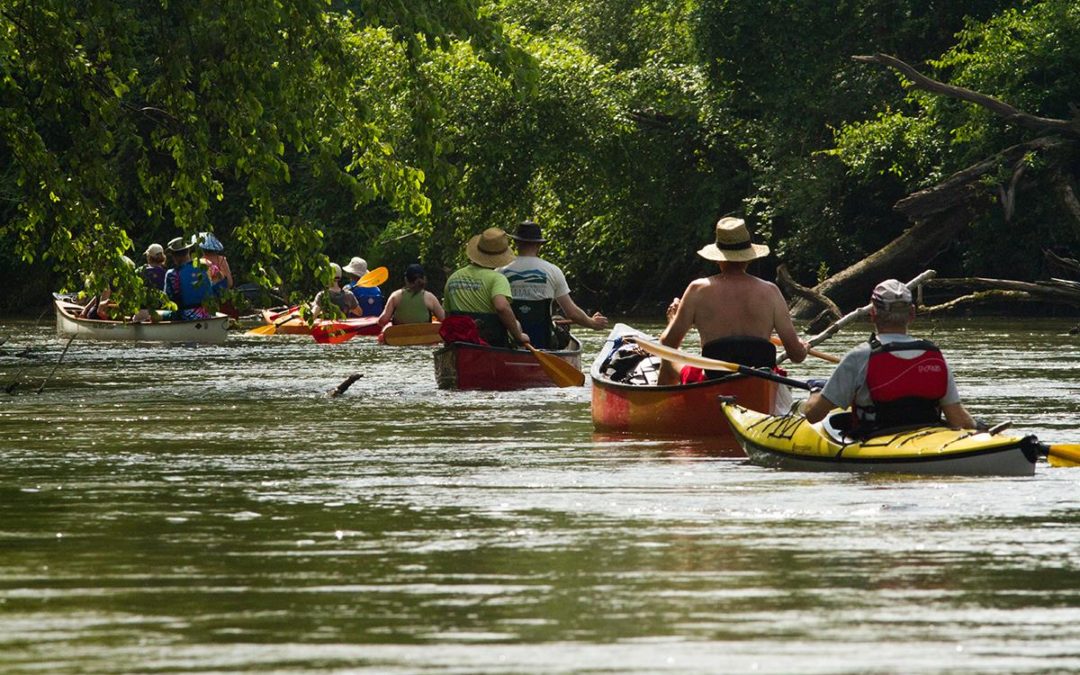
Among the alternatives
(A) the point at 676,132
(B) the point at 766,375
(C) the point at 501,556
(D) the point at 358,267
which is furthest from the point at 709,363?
(A) the point at 676,132

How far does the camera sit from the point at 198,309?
28750 mm

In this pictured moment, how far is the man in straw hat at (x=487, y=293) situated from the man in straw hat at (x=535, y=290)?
162 millimetres

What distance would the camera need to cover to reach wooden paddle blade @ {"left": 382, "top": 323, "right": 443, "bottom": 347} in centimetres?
2456

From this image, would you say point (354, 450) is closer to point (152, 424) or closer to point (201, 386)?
point (152, 424)

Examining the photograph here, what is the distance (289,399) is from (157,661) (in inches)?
464

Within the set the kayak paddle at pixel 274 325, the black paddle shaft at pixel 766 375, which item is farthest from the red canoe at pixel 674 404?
the kayak paddle at pixel 274 325

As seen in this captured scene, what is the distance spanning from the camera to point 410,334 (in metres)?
24.7

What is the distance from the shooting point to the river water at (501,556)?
20.4 feet

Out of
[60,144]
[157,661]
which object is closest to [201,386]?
[157,661]

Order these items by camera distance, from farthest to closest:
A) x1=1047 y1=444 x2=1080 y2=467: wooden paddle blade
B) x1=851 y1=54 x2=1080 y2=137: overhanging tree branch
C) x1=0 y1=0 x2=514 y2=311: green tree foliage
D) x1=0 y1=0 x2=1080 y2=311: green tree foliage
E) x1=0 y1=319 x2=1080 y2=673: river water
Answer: x1=0 y1=0 x2=1080 y2=311: green tree foliage → x1=851 y1=54 x2=1080 y2=137: overhanging tree branch → x1=0 y1=0 x2=514 y2=311: green tree foliage → x1=1047 y1=444 x2=1080 y2=467: wooden paddle blade → x1=0 y1=319 x2=1080 y2=673: river water

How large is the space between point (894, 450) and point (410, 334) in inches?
565

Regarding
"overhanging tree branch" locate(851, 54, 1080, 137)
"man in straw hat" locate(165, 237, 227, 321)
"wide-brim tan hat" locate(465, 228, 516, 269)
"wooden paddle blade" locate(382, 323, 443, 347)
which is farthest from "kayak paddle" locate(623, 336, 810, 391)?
"overhanging tree branch" locate(851, 54, 1080, 137)

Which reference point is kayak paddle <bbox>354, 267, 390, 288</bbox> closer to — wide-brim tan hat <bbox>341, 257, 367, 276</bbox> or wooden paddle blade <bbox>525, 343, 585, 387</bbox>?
wide-brim tan hat <bbox>341, 257, 367, 276</bbox>

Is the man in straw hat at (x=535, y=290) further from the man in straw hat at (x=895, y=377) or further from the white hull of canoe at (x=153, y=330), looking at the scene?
the white hull of canoe at (x=153, y=330)
